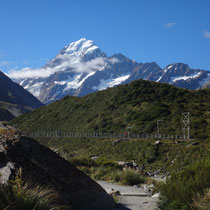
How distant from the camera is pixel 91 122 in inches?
3029

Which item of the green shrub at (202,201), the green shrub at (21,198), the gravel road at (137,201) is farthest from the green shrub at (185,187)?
the green shrub at (21,198)

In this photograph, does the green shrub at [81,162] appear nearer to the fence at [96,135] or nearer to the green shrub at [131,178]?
the green shrub at [131,178]

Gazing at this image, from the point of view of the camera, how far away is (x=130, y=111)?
72438mm

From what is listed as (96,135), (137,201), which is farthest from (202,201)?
(96,135)

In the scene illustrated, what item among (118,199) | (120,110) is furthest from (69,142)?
(118,199)

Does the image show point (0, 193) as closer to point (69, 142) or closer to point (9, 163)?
Answer: point (9, 163)

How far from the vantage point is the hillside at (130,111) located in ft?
200

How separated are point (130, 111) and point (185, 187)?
2591 inches

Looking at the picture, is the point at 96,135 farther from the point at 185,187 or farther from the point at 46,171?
the point at 185,187

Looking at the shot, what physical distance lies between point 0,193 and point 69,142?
62272 millimetres

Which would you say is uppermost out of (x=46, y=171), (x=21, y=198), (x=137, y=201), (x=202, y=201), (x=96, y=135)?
(x=46, y=171)

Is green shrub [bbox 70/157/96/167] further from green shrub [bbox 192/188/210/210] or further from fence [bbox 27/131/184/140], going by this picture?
fence [bbox 27/131/184/140]

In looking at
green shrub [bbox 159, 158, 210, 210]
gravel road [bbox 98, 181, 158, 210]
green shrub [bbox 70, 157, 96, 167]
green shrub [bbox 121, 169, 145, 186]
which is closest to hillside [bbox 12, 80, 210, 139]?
green shrub [bbox 70, 157, 96, 167]

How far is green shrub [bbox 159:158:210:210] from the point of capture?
22.0 ft
